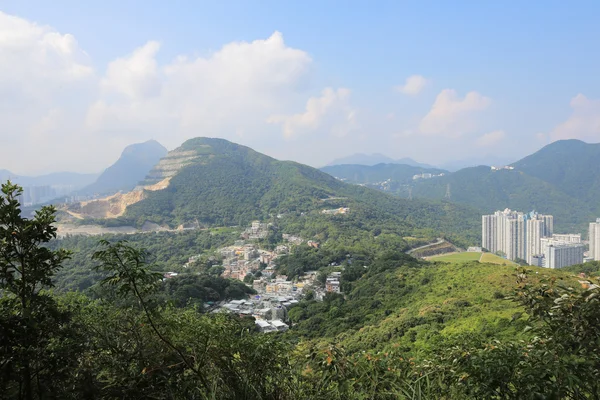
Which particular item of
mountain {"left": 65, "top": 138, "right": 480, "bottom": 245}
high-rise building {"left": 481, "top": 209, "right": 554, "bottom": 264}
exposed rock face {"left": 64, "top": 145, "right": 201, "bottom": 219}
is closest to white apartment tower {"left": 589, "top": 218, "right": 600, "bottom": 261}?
high-rise building {"left": 481, "top": 209, "right": 554, "bottom": 264}

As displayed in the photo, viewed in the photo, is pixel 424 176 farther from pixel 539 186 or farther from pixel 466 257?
pixel 466 257

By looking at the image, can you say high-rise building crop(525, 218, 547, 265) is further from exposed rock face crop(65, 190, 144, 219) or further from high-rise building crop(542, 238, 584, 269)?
exposed rock face crop(65, 190, 144, 219)

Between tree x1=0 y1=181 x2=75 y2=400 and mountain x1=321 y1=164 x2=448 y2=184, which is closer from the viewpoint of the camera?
tree x1=0 y1=181 x2=75 y2=400

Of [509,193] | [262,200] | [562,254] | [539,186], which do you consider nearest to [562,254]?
[562,254]

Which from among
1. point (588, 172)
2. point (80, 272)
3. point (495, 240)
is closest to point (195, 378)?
point (80, 272)

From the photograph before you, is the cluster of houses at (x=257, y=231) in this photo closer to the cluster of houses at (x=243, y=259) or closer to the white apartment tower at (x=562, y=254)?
the cluster of houses at (x=243, y=259)

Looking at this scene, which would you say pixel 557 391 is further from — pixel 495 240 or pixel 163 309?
pixel 495 240
